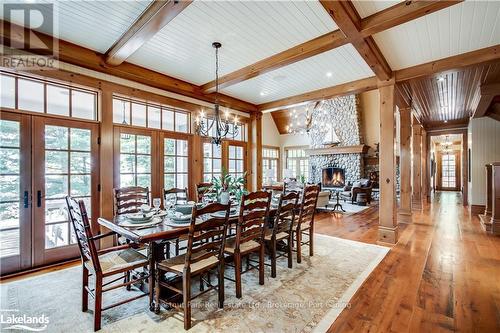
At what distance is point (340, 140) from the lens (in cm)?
1073

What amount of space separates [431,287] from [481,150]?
6495 millimetres

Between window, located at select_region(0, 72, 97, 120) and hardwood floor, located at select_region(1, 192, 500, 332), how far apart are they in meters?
2.15

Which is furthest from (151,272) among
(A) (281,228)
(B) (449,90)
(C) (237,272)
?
(B) (449,90)

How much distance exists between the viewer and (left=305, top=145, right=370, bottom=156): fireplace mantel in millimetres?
9958

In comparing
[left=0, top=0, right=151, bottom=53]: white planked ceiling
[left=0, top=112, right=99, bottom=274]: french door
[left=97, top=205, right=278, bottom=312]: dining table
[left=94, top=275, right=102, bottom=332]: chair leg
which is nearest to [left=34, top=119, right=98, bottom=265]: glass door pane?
[left=0, top=112, right=99, bottom=274]: french door

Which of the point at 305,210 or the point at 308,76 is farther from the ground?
the point at 308,76

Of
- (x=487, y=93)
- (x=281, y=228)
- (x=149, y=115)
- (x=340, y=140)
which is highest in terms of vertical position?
(x=487, y=93)

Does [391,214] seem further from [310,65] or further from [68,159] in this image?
[68,159]

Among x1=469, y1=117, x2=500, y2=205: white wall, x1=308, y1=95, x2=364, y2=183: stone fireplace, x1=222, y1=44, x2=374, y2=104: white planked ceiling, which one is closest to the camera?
x1=222, y1=44, x2=374, y2=104: white planked ceiling

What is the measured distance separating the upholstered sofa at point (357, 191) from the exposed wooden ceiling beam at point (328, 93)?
4.80 meters

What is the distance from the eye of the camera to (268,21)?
8.91 feet

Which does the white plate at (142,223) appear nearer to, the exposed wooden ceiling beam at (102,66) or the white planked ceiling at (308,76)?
the exposed wooden ceiling beam at (102,66)

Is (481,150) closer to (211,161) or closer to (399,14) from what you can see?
(399,14)

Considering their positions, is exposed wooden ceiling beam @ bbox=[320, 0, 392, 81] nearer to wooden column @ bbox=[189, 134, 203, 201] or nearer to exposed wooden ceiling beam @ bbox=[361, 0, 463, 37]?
exposed wooden ceiling beam @ bbox=[361, 0, 463, 37]
